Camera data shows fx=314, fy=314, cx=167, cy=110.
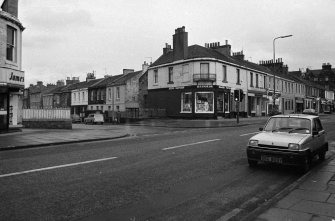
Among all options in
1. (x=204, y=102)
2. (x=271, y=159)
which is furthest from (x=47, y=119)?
(x=271, y=159)

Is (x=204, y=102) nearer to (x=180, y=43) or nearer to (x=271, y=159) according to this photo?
(x=180, y=43)

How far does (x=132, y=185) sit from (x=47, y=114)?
780 inches

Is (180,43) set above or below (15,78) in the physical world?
above

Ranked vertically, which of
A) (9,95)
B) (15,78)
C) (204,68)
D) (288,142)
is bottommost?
(288,142)

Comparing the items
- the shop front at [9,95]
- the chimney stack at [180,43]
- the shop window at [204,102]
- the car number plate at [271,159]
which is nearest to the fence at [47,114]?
the shop front at [9,95]

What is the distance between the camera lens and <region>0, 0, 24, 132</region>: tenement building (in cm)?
1685

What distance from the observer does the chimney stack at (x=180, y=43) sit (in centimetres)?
3784

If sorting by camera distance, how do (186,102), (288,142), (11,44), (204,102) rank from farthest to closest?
1. (186,102)
2. (204,102)
3. (11,44)
4. (288,142)

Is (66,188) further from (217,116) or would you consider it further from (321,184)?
(217,116)

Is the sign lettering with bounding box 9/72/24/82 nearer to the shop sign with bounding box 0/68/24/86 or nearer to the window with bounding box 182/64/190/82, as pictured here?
the shop sign with bounding box 0/68/24/86

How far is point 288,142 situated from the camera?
813cm

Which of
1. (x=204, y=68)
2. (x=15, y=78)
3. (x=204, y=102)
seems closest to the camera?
(x=15, y=78)

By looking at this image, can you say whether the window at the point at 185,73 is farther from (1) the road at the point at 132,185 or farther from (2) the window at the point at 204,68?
(1) the road at the point at 132,185

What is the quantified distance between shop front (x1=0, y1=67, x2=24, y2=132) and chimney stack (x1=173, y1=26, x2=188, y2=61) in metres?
22.6
